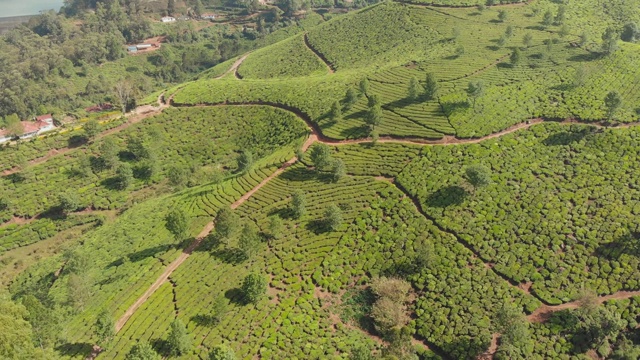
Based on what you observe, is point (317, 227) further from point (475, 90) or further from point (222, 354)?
point (475, 90)

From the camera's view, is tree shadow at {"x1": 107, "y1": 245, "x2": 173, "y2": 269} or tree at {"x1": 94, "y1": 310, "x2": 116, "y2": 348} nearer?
tree at {"x1": 94, "y1": 310, "x2": 116, "y2": 348}

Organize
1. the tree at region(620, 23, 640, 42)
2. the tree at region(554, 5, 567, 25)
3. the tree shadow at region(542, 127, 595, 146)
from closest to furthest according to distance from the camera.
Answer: the tree shadow at region(542, 127, 595, 146) → the tree at region(620, 23, 640, 42) → the tree at region(554, 5, 567, 25)

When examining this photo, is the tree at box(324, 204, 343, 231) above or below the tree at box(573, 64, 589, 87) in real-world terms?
below

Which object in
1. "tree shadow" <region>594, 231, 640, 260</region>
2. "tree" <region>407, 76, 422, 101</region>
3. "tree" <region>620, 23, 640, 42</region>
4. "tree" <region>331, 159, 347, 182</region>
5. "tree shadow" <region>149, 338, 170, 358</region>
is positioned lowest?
"tree shadow" <region>149, 338, 170, 358</region>

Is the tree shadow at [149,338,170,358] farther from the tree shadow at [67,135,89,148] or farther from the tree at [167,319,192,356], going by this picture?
the tree shadow at [67,135,89,148]

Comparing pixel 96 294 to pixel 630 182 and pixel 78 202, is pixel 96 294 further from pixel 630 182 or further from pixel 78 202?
pixel 630 182

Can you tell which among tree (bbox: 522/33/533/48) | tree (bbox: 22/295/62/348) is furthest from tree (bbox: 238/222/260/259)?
tree (bbox: 522/33/533/48)

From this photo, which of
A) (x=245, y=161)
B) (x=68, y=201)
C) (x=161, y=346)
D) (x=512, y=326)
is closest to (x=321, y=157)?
(x=245, y=161)
